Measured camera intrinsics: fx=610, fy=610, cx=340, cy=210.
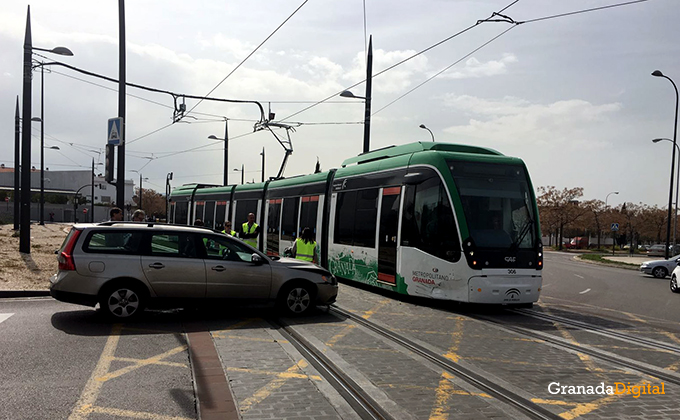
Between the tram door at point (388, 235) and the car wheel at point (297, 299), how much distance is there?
9.05 feet

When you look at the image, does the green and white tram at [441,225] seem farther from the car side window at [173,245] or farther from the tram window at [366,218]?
the car side window at [173,245]

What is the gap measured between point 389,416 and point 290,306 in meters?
5.33

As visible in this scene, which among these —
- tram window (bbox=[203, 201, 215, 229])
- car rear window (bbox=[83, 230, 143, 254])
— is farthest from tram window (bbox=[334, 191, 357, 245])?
tram window (bbox=[203, 201, 215, 229])

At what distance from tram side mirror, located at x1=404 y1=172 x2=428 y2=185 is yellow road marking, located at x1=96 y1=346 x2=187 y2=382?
6065 millimetres

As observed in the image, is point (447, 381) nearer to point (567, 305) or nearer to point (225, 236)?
point (225, 236)

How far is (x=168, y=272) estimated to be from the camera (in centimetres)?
947

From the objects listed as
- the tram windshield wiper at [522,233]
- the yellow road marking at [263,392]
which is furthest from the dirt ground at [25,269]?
the tram windshield wiper at [522,233]

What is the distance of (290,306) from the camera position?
1024 centimetres

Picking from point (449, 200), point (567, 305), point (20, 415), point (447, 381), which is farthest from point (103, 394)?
point (567, 305)

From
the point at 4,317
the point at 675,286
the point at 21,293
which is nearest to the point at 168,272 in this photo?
the point at 4,317

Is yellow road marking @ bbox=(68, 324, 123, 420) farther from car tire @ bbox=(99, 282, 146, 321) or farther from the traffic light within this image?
the traffic light

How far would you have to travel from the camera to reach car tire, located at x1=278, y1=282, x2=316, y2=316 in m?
10.2

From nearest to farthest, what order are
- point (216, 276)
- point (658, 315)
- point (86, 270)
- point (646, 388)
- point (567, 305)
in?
1. point (646, 388)
2. point (86, 270)
3. point (216, 276)
4. point (658, 315)
5. point (567, 305)

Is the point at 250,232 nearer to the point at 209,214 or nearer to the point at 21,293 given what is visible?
the point at 21,293
